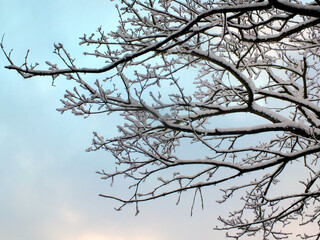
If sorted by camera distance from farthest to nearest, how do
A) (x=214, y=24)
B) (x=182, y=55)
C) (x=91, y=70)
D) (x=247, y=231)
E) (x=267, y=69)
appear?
(x=267, y=69) → (x=182, y=55) → (x=247, y=231) → (x=214, y=24) → (x=91, y=70)

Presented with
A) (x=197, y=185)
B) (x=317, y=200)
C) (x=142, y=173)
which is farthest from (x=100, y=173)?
(x=317, y=200)

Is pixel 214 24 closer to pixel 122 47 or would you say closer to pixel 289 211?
pixel 122 47

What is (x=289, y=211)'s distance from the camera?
6.45m

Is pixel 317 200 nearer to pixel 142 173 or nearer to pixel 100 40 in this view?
pixel 142 173

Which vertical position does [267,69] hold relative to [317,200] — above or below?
above

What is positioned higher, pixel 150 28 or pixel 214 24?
pixel 150 28

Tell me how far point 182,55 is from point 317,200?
12.9 ft

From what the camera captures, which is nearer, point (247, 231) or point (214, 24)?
point (214, 24)

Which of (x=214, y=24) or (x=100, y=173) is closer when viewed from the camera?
(x=214, y=24)

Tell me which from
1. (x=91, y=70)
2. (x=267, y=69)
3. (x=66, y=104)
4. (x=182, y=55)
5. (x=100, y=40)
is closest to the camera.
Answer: (x=91, y=70)

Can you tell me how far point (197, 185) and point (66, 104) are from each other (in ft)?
8.12

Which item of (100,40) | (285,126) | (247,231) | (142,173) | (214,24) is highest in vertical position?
(100,40)

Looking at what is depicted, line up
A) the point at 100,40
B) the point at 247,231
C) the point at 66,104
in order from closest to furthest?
the point at 66,104
the point at 100,40
the point at 247,231

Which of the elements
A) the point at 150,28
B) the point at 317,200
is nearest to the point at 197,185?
the point at 317,200
